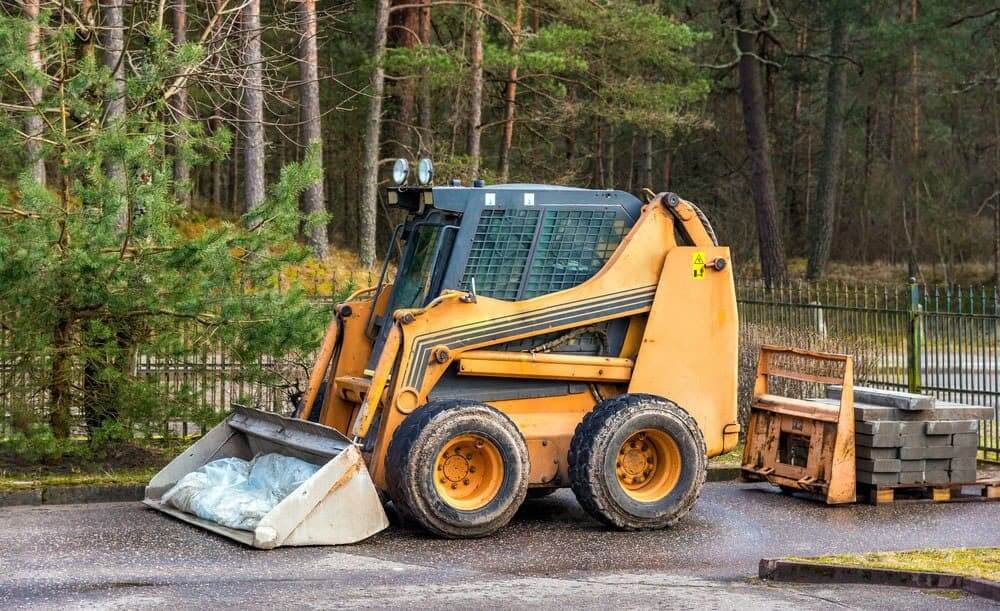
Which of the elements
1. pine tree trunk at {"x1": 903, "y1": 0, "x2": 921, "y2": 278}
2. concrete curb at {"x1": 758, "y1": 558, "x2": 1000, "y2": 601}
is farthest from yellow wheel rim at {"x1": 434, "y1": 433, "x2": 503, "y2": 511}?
pine tree trunk at {"x1": 903, "y1": 0, "x2": 921, "y2": 278}

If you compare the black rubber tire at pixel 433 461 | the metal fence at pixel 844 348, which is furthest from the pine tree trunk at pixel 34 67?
the black rubber tire at pixel 433 461

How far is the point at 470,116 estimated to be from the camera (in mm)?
30094

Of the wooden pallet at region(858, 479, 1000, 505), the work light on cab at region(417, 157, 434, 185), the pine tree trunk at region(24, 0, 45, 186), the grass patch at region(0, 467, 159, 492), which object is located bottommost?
the wooden pallet at region(858, 479, 1000, 505)

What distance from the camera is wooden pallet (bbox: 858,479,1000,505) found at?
35.7 ft

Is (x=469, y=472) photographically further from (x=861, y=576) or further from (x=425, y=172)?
(x=861, y=576)

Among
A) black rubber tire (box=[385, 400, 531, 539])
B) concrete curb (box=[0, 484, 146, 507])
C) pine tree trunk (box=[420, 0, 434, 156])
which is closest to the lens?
black rubber tire (box=[385, 400, 531, 539])

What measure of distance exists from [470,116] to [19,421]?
19604 mm

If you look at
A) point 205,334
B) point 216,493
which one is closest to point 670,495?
point 216,493

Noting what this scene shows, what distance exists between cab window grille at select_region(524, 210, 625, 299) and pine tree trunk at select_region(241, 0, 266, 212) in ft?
14.2

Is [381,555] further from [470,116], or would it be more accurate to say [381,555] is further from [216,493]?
[470,116]

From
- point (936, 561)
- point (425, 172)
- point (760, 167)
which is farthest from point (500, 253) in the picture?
point (760, 167)

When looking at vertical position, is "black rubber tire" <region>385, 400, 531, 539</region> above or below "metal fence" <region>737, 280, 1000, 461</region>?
below

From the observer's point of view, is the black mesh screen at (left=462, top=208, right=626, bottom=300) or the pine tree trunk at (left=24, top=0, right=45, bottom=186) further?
the pine tree trunk at (left=24, top=0, right=45, bottom=186)

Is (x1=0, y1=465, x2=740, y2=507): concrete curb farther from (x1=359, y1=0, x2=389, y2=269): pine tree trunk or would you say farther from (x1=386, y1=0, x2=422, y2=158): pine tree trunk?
(x1=386, y1=0, x2=422, y2=158): pine tree trunk
